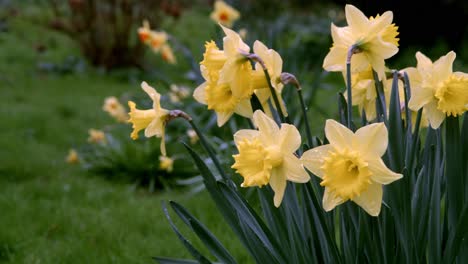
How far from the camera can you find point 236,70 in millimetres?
1301

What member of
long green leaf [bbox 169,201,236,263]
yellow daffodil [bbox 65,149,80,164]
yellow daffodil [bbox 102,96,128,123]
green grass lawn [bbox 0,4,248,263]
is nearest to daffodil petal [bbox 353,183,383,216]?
long green leaf [bbox 169,201,236,263]

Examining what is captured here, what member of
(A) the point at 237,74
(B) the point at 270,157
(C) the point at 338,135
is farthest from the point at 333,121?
(A) the point at 237,74

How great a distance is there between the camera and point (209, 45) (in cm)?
135

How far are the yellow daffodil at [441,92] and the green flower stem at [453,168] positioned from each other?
3 centimetres

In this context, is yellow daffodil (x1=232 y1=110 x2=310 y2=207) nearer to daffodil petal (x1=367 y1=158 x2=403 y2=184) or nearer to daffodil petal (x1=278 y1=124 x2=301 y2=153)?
daffodil petal (x1=278 y1=124 x2=301 y2=153)

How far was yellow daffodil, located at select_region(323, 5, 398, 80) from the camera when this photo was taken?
1.31 metres

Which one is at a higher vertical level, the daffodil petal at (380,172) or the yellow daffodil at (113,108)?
the daffodil petal at (380,172)

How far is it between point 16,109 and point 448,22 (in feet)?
18.4

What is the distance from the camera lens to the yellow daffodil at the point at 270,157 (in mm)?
1155

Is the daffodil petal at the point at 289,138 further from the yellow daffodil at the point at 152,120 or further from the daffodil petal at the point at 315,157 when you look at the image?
the yellow daffodil at the point at 152,120

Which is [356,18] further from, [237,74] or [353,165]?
[353,165]

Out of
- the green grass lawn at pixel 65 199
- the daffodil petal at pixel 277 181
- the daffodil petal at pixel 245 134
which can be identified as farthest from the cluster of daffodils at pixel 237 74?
the green grass lawn at pixel 65 199

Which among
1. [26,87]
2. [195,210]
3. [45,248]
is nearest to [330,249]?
[45,248]

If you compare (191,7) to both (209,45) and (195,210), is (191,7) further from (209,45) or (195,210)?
(209,45)
